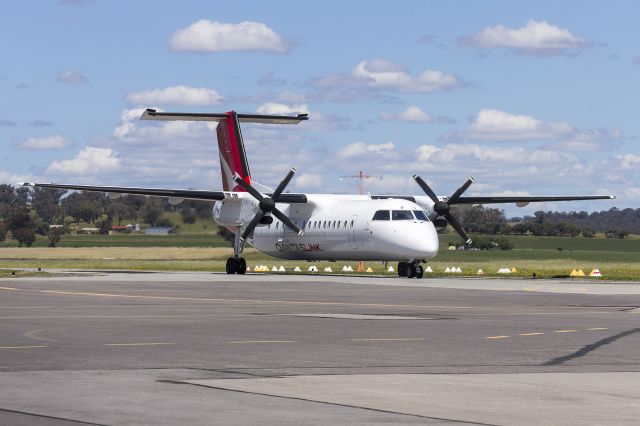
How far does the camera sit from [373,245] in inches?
2062

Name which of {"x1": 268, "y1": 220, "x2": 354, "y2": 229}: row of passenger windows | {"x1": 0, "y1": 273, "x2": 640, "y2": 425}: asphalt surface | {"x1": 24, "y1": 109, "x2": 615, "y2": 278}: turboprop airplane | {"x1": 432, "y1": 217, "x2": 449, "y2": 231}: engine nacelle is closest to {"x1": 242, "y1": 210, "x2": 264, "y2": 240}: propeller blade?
{"x1": 24, "y1": 109, "x2": 615, "y2": 278}: turboprop airplane

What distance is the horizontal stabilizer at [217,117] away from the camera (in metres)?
59.1

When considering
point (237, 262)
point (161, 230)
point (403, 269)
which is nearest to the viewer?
point (403, 269)

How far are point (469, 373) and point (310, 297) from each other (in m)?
19.5

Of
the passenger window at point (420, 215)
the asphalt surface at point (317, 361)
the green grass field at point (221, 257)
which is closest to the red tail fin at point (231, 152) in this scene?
the green grass field at point (221, 257)

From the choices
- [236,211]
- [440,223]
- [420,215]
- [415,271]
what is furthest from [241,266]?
[420,215]

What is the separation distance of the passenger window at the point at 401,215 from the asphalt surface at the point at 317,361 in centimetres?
1825

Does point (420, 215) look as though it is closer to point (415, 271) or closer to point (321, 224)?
point (415, 271)

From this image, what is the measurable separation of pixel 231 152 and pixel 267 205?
589 centimetres

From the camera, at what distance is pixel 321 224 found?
2208 inches

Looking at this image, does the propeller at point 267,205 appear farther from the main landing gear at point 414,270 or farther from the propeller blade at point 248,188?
the main landing gear at point 414,270

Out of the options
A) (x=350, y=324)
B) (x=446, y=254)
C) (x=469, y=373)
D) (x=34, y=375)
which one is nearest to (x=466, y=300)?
(x=350, y=324)

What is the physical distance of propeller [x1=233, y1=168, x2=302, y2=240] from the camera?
183ft

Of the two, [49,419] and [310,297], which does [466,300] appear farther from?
A: [49,419]
